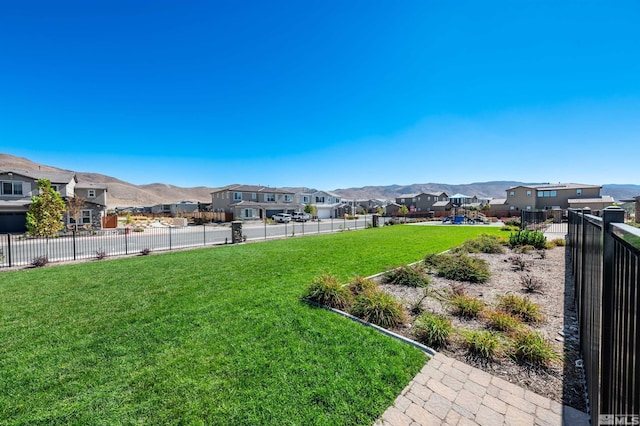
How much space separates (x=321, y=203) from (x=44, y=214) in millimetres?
44923

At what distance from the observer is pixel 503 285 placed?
7164mm

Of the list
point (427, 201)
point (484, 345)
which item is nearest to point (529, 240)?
point (484, 345)

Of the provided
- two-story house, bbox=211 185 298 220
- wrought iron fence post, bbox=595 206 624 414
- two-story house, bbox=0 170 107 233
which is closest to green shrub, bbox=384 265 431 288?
wrought iron fence post, bbox=595 206 624 414

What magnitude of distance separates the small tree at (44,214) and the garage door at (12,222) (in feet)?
25.1

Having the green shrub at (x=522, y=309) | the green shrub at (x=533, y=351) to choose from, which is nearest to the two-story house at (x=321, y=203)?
the green shrub at (x=522, y=309)

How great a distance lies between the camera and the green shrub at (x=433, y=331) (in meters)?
4.08

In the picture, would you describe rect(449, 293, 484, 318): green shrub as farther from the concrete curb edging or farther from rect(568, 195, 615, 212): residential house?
rect(568, 195, 615, 212): residential house

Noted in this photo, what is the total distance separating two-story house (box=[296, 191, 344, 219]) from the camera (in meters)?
54.2

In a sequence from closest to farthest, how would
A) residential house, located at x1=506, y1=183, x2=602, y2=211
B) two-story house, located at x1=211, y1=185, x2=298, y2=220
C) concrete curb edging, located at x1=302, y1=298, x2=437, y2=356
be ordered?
concrete curb edging, located at x1=302, y1=298, x2=437, y2=356 < two-story house, located at x1=211, y1=185, x2=298, y2=220 < residential house, located at x1=506, y1=183, x2=602, y2=211

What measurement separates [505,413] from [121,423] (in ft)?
13.0

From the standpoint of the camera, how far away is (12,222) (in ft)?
80.0

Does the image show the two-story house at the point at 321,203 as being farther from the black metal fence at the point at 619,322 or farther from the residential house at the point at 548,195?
Answer: the black metal fence at the point at 619,322

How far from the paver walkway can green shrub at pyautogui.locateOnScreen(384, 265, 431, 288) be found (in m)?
3.73

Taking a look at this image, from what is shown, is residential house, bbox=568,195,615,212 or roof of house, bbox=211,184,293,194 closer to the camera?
residential house, bbox=568,195,615,212
